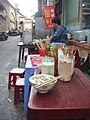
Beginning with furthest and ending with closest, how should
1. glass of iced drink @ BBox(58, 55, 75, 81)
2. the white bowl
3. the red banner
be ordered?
the red banner, glass of iced drink @ BBox(58, 55, 75, 81), the white bowl

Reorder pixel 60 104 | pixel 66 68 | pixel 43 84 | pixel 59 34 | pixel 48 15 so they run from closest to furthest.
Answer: pixel 60 104
pixel 43 84
pixel 66 68
pixel 59 34
pixel 48 15

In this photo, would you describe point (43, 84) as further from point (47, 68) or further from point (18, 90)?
point (18, 90)

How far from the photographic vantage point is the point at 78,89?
225cm

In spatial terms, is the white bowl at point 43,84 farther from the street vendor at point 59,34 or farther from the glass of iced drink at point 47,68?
the street vendor at point 59,34

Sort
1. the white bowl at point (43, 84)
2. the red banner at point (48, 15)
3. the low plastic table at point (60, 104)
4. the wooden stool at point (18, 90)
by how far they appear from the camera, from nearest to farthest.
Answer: the low plastic table at point (60, 104), the white bowl at point (43, 84), the wooden stool at point (18, 90), the red banner at point (48, 15)

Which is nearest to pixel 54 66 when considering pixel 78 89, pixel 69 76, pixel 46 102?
pixel 69 76

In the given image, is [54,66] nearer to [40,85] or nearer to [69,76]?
[69,76]

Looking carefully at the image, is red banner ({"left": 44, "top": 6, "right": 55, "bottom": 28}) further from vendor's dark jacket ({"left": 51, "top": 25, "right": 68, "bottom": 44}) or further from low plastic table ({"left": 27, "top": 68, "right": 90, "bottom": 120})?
low plastic table ({"left": 27, "top": 68, "right": 90, "bottom": 120})

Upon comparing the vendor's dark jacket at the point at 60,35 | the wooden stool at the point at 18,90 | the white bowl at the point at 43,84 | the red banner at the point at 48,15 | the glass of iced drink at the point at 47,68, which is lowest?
the wooden stool at the point at 18,90

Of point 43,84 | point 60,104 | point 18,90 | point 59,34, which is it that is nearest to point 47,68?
point 43,84

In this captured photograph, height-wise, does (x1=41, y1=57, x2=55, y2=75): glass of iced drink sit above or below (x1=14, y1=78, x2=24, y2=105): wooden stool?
above

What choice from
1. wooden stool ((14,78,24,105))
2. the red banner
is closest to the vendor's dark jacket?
wooden stool ((14,78,24,105))

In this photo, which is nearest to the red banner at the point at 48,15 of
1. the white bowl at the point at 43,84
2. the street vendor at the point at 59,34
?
the street vendor at the point at 59,34

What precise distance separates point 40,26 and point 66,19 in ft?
8.57
